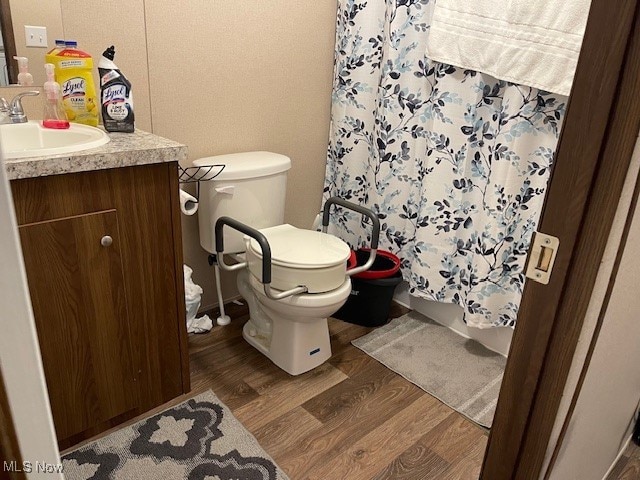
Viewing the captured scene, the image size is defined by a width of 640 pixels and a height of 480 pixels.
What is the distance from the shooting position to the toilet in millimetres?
1758

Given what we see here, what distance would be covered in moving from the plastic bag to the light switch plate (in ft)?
2.98

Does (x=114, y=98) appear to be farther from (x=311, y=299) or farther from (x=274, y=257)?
(x=311, y=299)

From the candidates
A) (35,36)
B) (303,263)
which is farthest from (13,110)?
(303,263)

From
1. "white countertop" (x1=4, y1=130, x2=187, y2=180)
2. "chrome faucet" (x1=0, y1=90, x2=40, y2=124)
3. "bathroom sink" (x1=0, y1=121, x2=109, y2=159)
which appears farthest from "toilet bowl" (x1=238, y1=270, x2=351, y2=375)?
"chrome faucet" (x1=0, y1=90, x2=40, y2=124)

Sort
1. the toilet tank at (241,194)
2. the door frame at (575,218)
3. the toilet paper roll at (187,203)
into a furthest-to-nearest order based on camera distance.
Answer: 1. the toilet tank at (241,194)
2. the toilet paper roll at (187,203)
3. the door frame at (575,218)

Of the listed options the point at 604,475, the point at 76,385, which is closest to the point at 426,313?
the point at 604,475

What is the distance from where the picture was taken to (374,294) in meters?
2.20

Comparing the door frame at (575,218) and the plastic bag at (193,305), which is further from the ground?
the door frame at (575,218)

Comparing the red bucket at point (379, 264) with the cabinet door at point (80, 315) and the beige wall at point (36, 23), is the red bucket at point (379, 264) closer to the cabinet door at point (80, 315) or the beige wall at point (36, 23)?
the cabinet door at point (80, 315)

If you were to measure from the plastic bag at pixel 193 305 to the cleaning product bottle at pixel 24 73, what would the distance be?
2.72 feet

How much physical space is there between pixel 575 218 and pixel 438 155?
1409mm

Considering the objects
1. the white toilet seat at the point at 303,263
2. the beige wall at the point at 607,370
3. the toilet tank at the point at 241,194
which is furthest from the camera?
the toilet tank at the point at 241,194

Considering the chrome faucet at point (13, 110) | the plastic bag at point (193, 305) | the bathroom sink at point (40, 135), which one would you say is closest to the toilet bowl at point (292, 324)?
the plastic bag at point (193, 305)

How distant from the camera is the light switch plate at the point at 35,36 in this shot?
1540 mm
